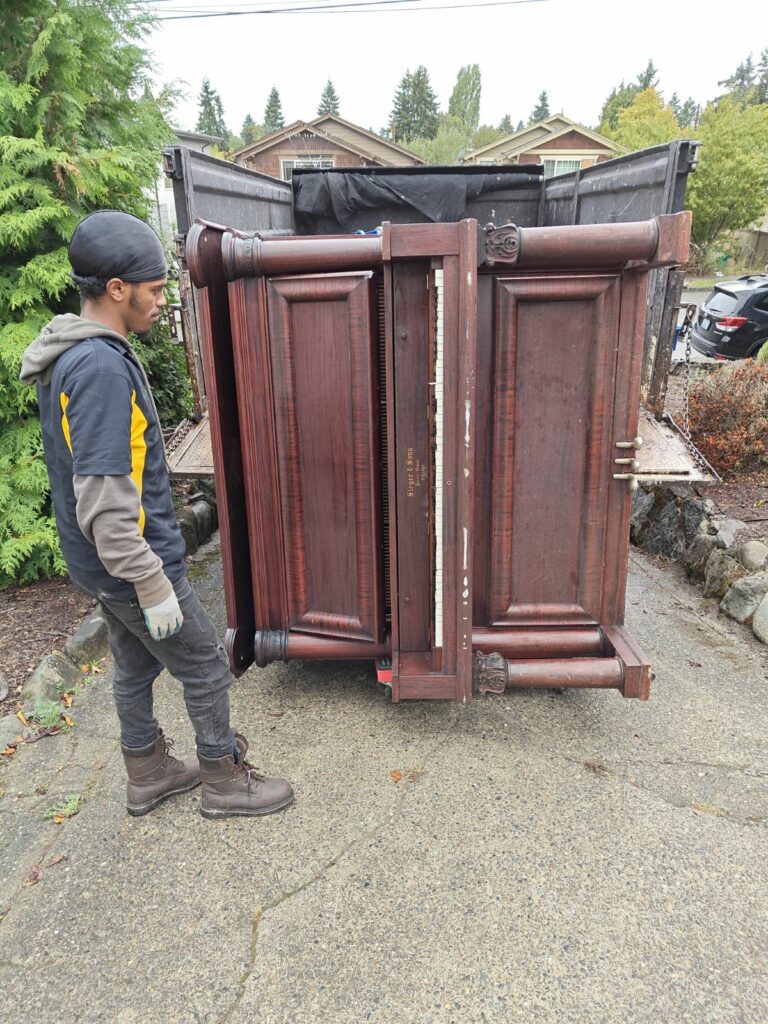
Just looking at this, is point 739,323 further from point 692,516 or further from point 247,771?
point 247,771

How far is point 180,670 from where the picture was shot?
2.29m

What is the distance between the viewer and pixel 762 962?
1.88 meters

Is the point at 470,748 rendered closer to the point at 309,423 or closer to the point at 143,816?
the point at 143,816

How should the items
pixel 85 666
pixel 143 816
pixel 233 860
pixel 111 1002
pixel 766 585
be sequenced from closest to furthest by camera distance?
pixel 111 1002, pixel 233 860, pixel 143 816, pixel 85 666, pixel 766 585

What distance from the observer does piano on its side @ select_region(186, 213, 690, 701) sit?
2.42 m

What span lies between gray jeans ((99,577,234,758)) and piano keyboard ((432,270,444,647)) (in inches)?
32.5

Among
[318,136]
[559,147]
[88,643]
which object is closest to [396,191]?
[88,643]

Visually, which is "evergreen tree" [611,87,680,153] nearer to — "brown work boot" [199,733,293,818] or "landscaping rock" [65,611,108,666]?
"landscaping rock" [65,611,108,666]

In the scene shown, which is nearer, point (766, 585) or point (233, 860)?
point (233, 860)

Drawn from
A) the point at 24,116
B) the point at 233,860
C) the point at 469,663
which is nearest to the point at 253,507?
the point at 469,663

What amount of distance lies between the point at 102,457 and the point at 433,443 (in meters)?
1.18

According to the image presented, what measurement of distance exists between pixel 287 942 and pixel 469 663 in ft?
3.73

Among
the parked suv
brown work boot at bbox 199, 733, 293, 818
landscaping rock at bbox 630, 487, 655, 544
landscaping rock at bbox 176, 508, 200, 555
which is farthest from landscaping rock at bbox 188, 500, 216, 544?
the parked suv

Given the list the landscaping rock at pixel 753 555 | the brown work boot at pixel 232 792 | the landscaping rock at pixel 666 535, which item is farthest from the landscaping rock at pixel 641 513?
the brown work boot at pixel 232 792
